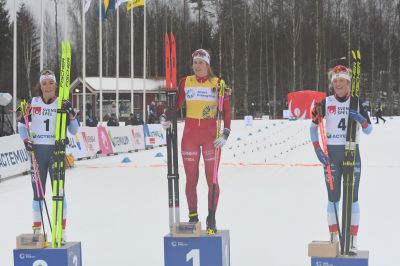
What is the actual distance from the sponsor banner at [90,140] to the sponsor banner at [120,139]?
47.3 inches

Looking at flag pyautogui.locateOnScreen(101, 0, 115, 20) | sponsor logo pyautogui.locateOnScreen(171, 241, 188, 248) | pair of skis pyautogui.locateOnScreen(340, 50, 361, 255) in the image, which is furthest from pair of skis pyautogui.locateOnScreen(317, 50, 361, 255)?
flag pyautogui.locateOnScreen(101, 0, 115, 20)

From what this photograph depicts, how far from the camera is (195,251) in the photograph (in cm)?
525

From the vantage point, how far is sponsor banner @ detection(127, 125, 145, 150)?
72.5ft

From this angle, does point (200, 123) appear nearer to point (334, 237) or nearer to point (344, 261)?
point (334, 237)

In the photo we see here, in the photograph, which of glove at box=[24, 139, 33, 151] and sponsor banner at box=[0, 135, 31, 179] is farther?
sponsor banner at box=[0, 135, 31, 179]

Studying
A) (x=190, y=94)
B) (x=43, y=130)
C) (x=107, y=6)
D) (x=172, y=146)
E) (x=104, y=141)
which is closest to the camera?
(x=43, y=130)

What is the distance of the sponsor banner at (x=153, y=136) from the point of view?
911 inches

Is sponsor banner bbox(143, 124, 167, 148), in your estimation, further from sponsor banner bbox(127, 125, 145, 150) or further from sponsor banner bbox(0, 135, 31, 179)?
sponsor banner bbox(0, 135, 31, 179)

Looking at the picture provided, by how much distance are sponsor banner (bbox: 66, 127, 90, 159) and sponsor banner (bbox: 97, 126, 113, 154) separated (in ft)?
3.99

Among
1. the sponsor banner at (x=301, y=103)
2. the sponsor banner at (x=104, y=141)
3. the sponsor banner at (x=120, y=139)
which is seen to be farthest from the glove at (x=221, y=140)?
the sponsor banner at (x=301, y=103)

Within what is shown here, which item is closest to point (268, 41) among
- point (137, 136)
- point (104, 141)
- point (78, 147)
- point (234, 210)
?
point (137, 136)

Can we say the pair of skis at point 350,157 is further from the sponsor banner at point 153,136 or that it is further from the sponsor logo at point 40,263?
the sponsor banner at point 153,136

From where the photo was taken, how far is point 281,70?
5834cm

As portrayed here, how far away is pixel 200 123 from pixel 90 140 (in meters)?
13.4
